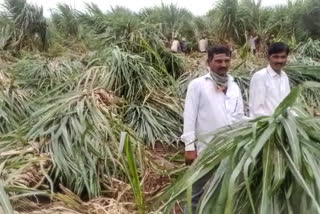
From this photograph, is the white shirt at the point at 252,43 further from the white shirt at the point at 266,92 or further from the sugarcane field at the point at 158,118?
the white shirt at the point at 266,92

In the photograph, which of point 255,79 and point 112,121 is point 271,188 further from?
point 112,121

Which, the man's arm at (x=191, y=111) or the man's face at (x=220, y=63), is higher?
the man's face at (x=220, y=63)

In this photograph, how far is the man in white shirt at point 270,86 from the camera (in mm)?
3415

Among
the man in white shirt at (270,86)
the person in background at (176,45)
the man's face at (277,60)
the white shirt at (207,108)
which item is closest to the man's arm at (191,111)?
the white shirt at (207,108)

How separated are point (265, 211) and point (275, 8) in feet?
30.5

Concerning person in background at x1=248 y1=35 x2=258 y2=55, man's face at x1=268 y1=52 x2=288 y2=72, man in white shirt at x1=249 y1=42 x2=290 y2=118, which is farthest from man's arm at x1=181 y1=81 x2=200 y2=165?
person in background at x1=248 y1=35 x2=258 y2=55

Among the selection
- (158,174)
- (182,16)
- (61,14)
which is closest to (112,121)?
(158,174)

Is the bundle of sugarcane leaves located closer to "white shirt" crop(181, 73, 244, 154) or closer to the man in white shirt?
"white shirt" crop(181, 73, 244, 154)

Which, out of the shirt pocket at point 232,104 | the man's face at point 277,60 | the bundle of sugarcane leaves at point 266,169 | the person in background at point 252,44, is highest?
the person in background at point 252,44

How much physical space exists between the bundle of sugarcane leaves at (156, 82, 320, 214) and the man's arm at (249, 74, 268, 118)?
1327 millimetres

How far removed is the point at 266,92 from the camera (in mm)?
3459

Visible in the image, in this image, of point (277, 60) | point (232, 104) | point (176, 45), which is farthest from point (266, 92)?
point (176, 45)

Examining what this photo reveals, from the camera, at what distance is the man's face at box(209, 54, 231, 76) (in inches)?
121

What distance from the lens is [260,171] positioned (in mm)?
1916
